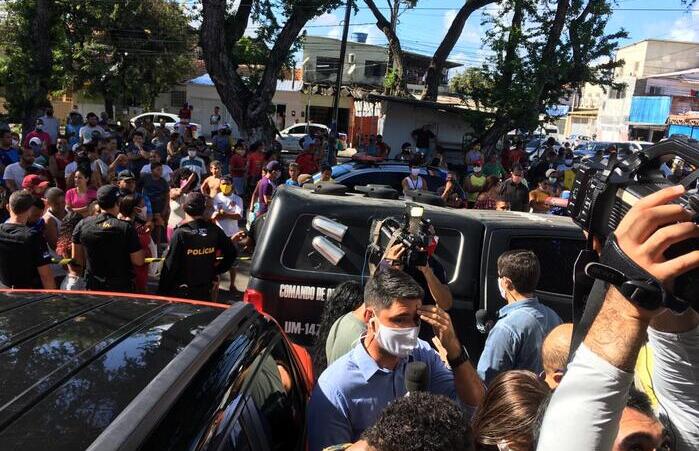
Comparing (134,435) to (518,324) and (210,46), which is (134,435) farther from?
(210,46)

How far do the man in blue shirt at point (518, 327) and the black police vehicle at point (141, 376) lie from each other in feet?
3.50

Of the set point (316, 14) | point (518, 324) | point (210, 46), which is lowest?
point (518, 324)

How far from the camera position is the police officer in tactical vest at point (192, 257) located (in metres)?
4.71

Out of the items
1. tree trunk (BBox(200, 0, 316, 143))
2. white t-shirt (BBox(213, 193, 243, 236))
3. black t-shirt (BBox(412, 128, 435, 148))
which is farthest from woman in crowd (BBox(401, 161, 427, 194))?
black t-shirt (BBox(412, 128, 435, 148))

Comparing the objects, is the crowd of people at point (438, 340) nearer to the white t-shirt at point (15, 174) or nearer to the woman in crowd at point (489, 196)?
the white t-shirt at point (15, 174)

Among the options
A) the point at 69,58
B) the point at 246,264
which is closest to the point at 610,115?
the point at 69,58

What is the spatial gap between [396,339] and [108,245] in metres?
2.95

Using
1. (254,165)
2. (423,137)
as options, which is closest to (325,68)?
(423,137)

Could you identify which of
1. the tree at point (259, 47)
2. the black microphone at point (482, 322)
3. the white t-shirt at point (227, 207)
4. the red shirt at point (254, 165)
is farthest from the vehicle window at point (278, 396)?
the tree at point (259, 47)

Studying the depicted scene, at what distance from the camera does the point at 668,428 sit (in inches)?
64.3

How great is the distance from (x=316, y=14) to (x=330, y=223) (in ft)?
44.7

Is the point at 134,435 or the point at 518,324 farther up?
the point at 134,435

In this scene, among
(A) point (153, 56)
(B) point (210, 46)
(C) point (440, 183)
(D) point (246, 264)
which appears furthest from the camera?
(A) point (153, 56)

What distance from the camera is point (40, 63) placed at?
16.2 meters
